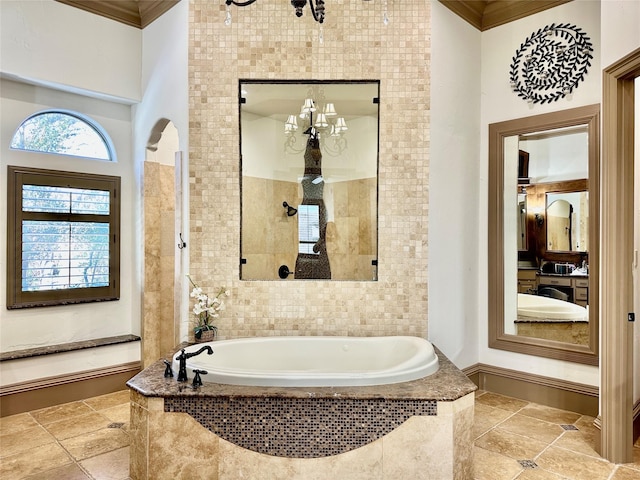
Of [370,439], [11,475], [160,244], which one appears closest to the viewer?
[370,439]

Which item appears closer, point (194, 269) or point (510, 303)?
point (194, 269)

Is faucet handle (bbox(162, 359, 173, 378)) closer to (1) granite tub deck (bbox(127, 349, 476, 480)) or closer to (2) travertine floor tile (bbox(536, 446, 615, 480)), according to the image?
(1) granite tub deck (bbox(127, 349, 476, 480))

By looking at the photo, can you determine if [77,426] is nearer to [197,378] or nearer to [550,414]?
[197,378]

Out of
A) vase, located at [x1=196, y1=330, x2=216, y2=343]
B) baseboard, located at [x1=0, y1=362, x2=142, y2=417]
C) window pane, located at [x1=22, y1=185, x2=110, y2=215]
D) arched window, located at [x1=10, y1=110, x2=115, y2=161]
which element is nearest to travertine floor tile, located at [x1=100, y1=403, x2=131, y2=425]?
baseboard, located at [x1=0, y1=362, x2=142, y2=417]

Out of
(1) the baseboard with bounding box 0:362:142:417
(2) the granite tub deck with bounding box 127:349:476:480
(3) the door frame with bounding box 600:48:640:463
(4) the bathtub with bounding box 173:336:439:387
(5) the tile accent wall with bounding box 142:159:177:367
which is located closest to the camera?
(2) the granite tub deck with bounding box 127:349:476:480

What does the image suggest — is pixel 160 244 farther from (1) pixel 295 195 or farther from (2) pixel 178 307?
(1) pixel 295 195

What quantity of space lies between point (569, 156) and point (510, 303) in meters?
1.27

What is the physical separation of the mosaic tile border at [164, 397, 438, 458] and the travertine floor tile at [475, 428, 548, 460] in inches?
35.7

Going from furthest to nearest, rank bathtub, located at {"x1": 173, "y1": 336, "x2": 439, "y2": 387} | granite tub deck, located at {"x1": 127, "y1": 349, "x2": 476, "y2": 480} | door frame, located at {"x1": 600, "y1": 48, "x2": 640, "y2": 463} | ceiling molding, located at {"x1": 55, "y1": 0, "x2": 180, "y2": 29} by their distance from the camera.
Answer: ceiling molding, located at {"x1": 55, "y1": 0, "x2": 180, "y2": 29}, bathtub, located at {"x1": 173, "y1": 336, "x2": 439, "y2": 387}, door frame, located at {"x1": 600, "y1": 48, "x2": 640, "y2": 463}, granite tub deck, located at {"x1": 127, "y1": 349, "x2": 476, "y2": 480}

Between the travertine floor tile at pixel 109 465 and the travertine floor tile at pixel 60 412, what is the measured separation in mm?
788

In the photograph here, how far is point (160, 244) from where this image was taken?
385cm

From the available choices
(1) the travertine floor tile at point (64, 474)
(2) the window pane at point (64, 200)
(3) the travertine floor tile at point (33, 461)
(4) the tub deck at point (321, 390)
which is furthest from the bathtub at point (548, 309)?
(2) the window pane at point (64, 200)

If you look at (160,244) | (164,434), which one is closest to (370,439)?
(164,434)

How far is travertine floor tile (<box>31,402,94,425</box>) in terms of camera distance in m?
3.07
